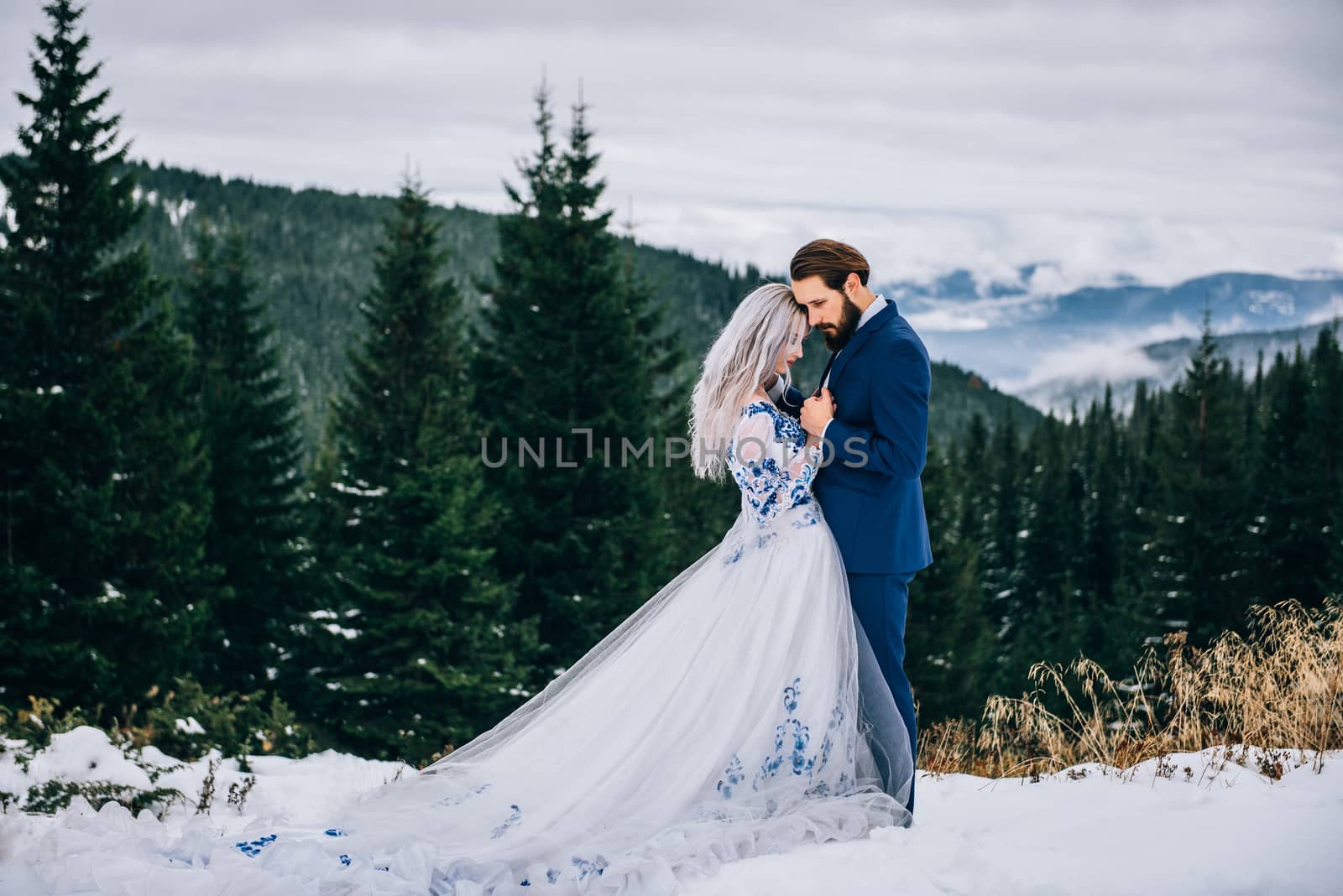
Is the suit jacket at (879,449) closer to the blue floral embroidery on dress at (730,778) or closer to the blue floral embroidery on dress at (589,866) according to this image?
the blue floral embroidery on dress at (730,778)

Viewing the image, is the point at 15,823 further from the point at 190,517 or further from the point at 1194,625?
the point at 1194,625

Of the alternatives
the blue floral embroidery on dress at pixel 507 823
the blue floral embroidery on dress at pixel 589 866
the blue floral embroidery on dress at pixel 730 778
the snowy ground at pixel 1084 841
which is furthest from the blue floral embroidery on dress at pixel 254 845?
the blue floral embroidery on dress at pixel 730 778

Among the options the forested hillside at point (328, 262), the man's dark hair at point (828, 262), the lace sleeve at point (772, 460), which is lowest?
the lace sleeve at point (772, 460)

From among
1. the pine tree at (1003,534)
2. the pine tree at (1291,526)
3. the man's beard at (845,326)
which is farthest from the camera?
the pine tree at (1003,534)

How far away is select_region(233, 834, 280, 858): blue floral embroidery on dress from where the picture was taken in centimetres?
411

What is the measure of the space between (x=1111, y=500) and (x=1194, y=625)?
30.9 metres

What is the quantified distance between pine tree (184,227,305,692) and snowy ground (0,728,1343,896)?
857 inches

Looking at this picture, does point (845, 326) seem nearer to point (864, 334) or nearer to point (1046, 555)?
point (864, 334)

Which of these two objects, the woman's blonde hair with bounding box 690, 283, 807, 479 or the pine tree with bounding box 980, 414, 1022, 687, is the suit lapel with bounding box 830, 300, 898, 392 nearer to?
the woman's blonde hair with bounding box 690, 283, 807, 479

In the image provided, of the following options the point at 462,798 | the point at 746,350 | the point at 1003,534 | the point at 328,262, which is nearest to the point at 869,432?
the point at 746,350

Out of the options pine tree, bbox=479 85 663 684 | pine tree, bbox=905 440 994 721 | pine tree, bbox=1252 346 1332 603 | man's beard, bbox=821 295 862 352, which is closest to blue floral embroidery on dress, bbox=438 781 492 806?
man's beard, bbox=821 295 862 352

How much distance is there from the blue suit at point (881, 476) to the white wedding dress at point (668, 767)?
0.11 metres

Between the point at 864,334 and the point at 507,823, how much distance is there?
9.48 ft

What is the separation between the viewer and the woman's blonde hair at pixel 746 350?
190 inches
